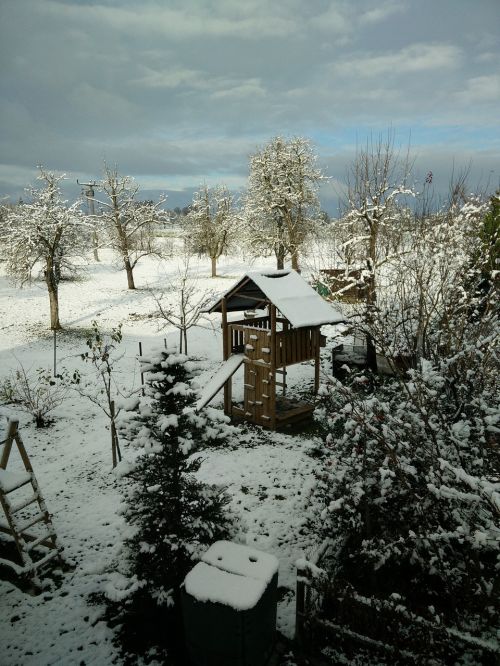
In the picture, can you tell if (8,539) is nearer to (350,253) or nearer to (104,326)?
(350,253)

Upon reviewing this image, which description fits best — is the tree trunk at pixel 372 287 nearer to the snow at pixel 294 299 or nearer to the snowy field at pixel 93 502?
the snow at pixel 294 299

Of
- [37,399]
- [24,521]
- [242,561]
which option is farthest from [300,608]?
[37,399]

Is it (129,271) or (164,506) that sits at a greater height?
(129,271)

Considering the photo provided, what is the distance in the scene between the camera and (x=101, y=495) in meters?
7.72

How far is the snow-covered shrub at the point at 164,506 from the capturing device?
4.68 meters

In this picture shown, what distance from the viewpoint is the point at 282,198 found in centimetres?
3083

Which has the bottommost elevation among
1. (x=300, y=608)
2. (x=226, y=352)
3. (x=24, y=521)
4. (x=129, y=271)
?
(x=300, y=608)

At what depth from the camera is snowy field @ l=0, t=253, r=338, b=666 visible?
4746mm

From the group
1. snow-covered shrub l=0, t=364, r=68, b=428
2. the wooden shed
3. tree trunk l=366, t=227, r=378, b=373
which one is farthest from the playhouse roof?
snow-covered shrub l=0, t=364, r=68, b=428

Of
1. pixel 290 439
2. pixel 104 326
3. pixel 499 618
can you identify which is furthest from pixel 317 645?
pixel 104 326

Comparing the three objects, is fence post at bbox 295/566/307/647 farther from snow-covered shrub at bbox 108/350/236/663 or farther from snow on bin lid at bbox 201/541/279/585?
snow-covered shrub at bbox 108/350/236/663

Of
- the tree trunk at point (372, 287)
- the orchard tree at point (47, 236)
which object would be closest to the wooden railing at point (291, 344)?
the tree trunk at point (372, 287)

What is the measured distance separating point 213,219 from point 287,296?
101 feet

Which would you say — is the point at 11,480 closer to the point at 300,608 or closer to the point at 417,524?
the point at 300,608
